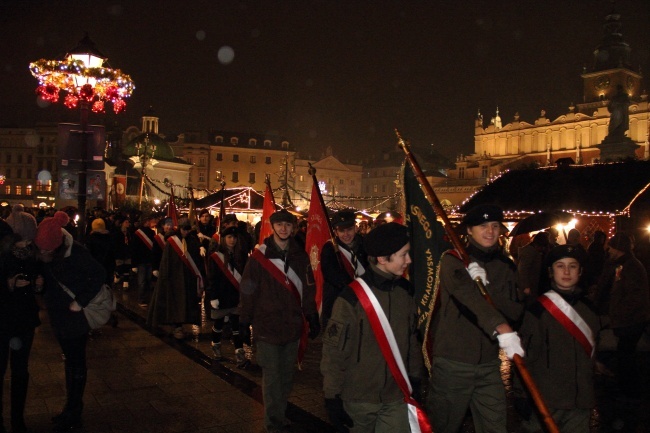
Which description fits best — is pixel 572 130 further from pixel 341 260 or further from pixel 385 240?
pixel 385 240

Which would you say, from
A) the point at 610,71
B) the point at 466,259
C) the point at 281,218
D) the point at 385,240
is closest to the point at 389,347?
the point at 385,240

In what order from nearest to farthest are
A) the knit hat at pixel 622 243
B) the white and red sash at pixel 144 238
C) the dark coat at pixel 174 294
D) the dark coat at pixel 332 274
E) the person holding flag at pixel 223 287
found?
the dark coat at pixel 332 274 < the knit hat at pixel 622 243 < the person holding flag at pixel 223 287 < the dark coat at pixel 174 294 < the white and red sash at pixel 144 238

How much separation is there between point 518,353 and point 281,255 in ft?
8.65

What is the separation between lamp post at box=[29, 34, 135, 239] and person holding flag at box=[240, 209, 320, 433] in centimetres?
565

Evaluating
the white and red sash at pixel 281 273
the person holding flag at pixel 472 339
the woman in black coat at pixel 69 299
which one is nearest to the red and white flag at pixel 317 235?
the white and red sash at pixel 281 273

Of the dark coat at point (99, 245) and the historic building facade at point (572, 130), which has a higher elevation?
the historic building facade at point (572, 130)

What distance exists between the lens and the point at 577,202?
14.6 metres

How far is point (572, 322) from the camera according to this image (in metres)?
4.14

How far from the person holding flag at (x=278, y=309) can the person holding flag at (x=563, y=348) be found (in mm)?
2060

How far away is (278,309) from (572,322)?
99.8 inches

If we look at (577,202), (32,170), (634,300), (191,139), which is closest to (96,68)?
(634,300)

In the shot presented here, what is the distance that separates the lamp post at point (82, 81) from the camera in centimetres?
1027

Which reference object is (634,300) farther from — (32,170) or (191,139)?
(32,170)

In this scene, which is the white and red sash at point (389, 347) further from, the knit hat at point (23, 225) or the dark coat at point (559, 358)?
the knit hat at point (23, 225)
